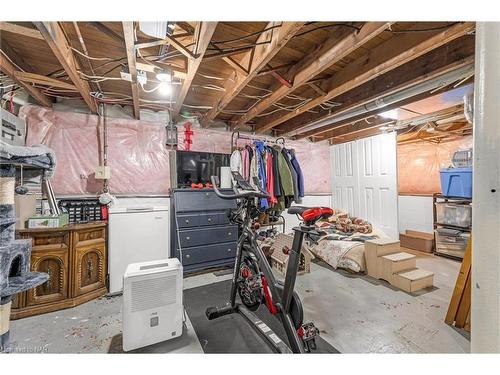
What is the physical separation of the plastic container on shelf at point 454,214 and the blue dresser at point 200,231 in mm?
3582

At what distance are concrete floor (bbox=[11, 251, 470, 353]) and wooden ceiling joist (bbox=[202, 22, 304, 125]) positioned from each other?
7.32 ft

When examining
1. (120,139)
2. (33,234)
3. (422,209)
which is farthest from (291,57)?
(422,209)

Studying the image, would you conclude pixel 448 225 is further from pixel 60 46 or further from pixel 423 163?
pixel 60 46

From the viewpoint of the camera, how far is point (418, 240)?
402 cm

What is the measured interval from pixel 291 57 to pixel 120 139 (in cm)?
250

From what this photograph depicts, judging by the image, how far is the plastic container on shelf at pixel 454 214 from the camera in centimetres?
341

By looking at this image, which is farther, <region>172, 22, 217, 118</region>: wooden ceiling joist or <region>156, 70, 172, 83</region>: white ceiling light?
<region>156, 70, 172, 83</region>: white ceiling light

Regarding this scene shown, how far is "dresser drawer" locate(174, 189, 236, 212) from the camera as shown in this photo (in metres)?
2.91

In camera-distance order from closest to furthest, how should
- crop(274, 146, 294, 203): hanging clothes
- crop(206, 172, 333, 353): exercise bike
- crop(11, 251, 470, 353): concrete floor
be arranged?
crop(206, 172, 333, 353): exercise bike → crop(11, 251, 470, 353): concrete floor → crop(274, 146, 294, 203): hanging clothes

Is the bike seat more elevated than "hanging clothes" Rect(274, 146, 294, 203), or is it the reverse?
"hanging clothes" Rect(274, 146, 294, 203)

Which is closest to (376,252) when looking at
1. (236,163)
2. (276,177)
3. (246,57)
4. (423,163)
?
(276,177)

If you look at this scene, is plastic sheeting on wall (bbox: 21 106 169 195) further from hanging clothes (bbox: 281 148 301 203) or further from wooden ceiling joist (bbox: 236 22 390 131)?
wooden ceiling joist (bbox: 236 22 390 131)

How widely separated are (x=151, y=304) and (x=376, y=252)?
2663mm

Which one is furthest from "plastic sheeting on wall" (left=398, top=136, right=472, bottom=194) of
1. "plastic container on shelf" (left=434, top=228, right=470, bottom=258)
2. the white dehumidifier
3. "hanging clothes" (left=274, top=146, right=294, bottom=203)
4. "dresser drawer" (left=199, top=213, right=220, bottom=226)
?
the white dehumidifier
